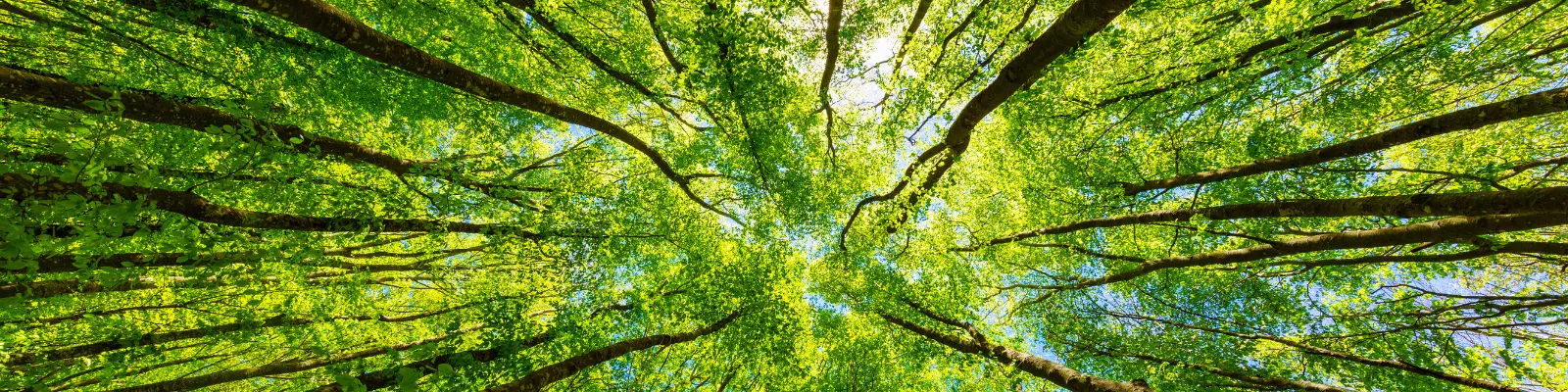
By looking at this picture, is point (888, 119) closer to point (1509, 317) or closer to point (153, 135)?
point (1509, 317)

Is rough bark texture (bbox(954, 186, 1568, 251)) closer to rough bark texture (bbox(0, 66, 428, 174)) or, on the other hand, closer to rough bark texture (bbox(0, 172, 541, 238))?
rough bark texture (bbox(0, 172, 541, 238))

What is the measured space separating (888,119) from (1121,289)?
6799 millimetres

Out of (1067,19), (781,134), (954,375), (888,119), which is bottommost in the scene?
(954,375)

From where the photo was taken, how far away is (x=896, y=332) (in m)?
10.8

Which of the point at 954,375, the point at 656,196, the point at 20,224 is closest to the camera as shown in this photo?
the point at 20,224

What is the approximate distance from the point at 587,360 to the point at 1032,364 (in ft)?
22.3

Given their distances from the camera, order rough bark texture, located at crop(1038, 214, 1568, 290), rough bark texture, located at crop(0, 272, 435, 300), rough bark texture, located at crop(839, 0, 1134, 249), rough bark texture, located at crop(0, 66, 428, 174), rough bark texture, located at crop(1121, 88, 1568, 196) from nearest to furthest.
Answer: rough bark texture, located at crop(0, 66, 428, 174)
rough bark texture, located at crop(839, 0, 1134, 249)
rough bark texture, located at crop(1121, 88, 1568, 196)
rough bark texture, located at crop(0, 272, 435, 300)
rough bark texture, located at crop(1038, 214, 1568, 290)

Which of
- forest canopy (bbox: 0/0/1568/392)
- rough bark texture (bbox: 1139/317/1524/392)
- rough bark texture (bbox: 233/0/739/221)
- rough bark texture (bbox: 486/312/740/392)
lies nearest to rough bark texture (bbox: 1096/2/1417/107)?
forest canopy (bbox: 0/0/1568/392)

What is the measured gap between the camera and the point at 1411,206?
4.82 metres

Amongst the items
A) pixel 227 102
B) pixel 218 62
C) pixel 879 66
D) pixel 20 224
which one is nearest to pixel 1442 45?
pixel 879 66

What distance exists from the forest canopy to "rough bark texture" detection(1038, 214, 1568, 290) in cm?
4

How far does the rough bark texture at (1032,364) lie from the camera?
645 centimetres

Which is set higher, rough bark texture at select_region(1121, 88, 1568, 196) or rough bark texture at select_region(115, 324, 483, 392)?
rough bark texture at select_region(1121, 88, 1568, 196)

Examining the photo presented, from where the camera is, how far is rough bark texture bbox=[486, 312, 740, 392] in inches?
221
